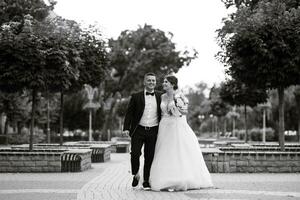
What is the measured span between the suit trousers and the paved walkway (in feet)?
1.42

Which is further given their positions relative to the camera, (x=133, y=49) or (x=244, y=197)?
(x=133, y=49)

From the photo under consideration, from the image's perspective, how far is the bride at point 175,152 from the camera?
10625mm

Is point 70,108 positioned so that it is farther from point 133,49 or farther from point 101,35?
point 101,35

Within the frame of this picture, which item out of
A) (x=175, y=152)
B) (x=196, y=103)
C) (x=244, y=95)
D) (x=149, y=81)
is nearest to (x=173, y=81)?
(x=149, y=81)

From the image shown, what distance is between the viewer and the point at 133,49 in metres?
42.3

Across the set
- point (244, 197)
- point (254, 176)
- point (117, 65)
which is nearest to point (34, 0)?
point (117, 65)

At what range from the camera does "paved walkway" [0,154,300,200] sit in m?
9.81

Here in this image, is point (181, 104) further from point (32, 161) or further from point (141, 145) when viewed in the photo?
point (32, 161)

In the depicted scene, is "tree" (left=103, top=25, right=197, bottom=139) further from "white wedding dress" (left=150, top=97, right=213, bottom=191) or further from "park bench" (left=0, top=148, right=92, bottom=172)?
"white wedding dress" (left=150, top=97, right=213, bottom=191)

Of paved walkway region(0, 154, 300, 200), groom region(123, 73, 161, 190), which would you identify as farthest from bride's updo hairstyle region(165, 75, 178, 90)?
paved walkway region(0, 154, 300, 200)

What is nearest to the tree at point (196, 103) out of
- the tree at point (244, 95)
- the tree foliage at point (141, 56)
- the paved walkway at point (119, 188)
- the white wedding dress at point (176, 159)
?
the tree foliage at point (141, 56)

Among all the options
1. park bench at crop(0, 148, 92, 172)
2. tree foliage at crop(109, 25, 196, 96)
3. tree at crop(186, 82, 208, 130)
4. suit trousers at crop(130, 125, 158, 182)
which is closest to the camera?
suit trousers at crop(130, 125, 158, 182)

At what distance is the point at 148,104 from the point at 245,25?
256 inches

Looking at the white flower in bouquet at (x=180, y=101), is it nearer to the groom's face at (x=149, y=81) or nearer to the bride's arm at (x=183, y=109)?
the bride's arm at (x=183, y=109)
